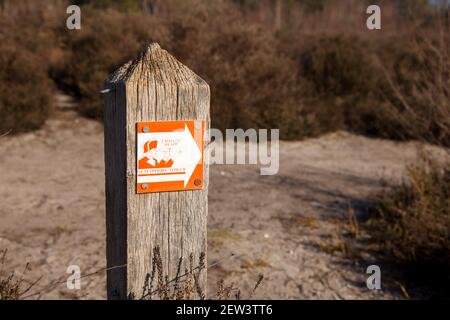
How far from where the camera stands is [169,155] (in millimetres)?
1888

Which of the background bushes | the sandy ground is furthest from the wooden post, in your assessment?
the background bushes

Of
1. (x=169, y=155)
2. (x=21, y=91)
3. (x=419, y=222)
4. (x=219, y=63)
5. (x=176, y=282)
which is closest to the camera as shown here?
(x=169, y=155)

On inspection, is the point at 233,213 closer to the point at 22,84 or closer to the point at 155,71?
the point at 155,71

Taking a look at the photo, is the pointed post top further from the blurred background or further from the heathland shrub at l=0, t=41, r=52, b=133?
the heathland shrub at l=0, t=41, r=52, b=133

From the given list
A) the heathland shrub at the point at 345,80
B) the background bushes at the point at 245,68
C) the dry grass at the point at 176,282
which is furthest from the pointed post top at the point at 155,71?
the heathland shrub at the point at 345,80

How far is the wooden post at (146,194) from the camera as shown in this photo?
6.07ft

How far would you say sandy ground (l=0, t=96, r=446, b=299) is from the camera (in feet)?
13.9

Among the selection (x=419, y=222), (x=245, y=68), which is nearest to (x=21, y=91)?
(x=245, y=68)

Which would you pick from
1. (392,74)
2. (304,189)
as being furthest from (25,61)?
(392,74)

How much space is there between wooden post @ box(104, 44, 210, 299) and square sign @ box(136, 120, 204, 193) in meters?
0.02

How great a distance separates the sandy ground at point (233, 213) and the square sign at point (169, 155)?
2.76 feet

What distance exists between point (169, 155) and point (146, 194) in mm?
140

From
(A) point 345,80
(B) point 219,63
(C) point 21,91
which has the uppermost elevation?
(B) point 219,63
